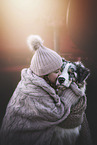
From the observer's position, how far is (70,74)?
921 millimetres

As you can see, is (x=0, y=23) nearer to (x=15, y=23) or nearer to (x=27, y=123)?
(x=15, y=23)

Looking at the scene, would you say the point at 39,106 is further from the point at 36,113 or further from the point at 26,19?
the point at 26,19

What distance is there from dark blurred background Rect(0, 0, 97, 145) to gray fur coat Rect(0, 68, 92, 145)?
40 centimetres

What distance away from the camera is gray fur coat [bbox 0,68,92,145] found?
87 cm

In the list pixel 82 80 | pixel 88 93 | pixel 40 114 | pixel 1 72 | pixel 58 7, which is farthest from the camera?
pixel 88 93

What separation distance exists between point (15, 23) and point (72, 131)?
117cm

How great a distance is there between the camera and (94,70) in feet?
4.53

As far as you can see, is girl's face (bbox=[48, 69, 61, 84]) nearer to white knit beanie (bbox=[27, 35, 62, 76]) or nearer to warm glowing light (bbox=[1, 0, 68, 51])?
white knit beanie (bbox=[27, 35, 62, 76])

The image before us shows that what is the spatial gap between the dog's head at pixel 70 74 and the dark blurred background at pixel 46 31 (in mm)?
407

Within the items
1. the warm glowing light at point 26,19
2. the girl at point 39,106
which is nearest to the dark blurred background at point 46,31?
the warm glowing light at point 26,19

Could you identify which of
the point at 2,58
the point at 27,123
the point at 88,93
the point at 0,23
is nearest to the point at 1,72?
the point at 2,58

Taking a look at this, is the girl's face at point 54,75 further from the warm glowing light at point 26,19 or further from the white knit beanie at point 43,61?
the warm glowing light at point 26,19

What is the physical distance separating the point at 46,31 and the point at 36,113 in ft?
2.76

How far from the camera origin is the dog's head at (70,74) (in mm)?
884
